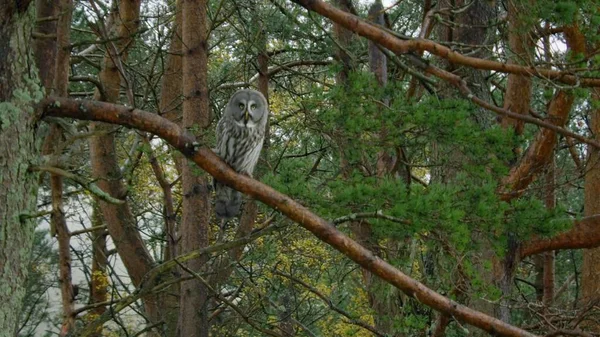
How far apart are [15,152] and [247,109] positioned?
9.05 ft

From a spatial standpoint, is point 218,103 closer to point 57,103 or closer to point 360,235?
point 360,235

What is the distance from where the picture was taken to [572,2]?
432 centimetres

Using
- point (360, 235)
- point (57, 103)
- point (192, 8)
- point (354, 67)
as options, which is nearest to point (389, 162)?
point (360, 235)

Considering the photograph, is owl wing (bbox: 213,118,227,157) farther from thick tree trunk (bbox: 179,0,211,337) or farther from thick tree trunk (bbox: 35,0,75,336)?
thick tree trunk (bbox: 35,0,75,336)

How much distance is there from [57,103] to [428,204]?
1.95m

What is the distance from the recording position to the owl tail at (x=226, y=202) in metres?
6.31

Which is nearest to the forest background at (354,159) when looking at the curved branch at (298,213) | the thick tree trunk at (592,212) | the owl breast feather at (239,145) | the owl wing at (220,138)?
the curved branch at (298,213)

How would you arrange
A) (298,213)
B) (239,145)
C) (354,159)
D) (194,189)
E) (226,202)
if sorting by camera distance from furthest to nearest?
(194,189) → (226,202) → (239,145) → (354,159) → (298,213)

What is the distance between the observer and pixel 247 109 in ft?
21.0

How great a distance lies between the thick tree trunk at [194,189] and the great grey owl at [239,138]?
0.63 metres

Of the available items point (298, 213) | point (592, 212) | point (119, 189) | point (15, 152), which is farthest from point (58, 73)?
point (592, 212)

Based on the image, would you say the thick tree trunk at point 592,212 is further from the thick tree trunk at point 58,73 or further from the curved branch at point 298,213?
the thick tree trunk at point 58,73

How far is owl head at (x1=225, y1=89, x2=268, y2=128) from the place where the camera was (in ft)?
20.8

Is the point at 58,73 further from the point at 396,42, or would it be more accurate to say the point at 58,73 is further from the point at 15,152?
the point at 396,42
